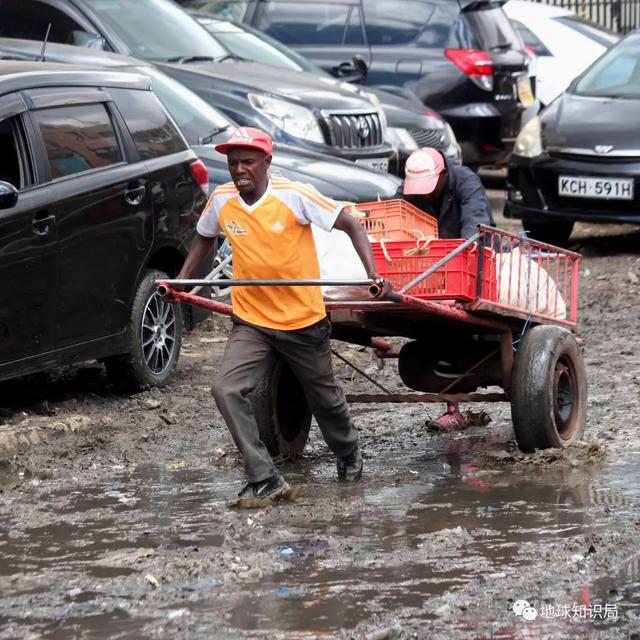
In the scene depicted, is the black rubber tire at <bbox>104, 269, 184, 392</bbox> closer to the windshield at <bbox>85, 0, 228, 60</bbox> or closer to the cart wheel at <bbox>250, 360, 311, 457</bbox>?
the cart wheel at <bbox>250, 360, 311, 457</bbox>

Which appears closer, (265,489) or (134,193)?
(265,489)

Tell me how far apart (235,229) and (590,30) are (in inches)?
516

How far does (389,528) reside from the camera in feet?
19.7

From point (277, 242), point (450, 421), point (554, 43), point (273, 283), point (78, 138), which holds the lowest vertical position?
point (450, 421)

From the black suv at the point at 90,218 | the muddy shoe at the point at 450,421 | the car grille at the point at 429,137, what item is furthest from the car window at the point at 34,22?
the muddy shoe at the point at 450,421

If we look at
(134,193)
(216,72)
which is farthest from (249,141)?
(216,72)

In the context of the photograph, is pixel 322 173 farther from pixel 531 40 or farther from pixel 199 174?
pixel 531 40

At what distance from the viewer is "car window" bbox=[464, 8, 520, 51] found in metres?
15.8

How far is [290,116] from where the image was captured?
1223 centimetres

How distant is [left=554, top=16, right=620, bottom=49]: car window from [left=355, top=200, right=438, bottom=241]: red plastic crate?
1141cm

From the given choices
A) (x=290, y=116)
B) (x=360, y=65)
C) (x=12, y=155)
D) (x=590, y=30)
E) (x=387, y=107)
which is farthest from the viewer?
(x=590, y=30)

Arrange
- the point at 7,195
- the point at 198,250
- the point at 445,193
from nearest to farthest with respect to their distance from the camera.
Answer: the point at 198,250, the point at 7,195, the point at 445,193

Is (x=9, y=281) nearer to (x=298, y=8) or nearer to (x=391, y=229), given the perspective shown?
(x=391, y=229)

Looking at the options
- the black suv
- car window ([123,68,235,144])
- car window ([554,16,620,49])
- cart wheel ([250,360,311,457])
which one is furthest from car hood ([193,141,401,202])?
car window ([554,16,620,49])
